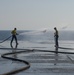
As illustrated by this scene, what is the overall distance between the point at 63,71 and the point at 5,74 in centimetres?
265

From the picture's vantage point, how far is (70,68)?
12867 mm

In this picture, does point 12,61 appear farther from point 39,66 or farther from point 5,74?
point 5,74

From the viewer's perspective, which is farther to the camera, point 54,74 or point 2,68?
point 2,68

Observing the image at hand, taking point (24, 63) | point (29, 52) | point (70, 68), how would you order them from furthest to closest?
point (29, 52)
point (24, 63)
point (70, 68)

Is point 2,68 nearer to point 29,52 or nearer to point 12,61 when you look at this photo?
point 12,61

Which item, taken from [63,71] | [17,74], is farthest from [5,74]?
[63,71]

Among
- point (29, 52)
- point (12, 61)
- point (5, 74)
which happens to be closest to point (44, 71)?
point (5, 74)

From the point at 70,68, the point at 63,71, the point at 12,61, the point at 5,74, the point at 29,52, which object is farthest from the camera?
the point at 29,52

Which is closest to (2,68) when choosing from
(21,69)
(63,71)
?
(21,69)

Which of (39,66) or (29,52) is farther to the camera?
(29,52)

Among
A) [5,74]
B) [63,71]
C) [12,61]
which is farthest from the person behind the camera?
[12,61]

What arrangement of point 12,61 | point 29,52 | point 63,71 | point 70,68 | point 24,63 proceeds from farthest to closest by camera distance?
1. point 29,52
2. point 12,61
3. point 24,63
4. point 70,68
5. point 63,71

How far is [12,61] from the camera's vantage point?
51.1ft

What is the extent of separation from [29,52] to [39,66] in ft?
24.4
